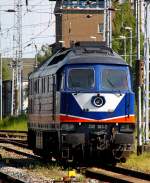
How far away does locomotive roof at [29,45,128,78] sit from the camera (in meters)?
20.7

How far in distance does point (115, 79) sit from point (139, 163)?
258 centimetres

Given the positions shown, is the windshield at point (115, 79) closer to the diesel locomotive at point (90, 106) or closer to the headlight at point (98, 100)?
the diesel locomotive at point (90, 106)

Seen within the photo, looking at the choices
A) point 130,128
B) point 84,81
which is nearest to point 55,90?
point 84,81

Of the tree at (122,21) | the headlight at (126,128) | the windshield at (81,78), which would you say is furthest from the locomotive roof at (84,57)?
the tree at (122,21)

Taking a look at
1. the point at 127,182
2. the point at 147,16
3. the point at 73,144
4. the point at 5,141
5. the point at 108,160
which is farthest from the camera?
the point at 5,141

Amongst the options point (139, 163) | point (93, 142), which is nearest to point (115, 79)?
point (93, 142)

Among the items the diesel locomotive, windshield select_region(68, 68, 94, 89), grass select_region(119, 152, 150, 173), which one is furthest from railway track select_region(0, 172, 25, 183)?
grass select_region(119, 152, 150, 173)

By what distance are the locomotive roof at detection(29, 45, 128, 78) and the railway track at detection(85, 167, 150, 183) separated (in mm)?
3020

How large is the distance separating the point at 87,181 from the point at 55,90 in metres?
4.37

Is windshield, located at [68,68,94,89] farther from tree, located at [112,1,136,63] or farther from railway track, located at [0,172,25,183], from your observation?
tree, located at [112,1,136,63]

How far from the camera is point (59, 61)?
Answer: 851 inches

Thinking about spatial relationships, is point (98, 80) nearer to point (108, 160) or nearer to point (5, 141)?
point (108, 160)

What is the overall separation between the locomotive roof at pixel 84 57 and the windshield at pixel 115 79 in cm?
26

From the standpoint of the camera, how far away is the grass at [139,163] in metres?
20.1
